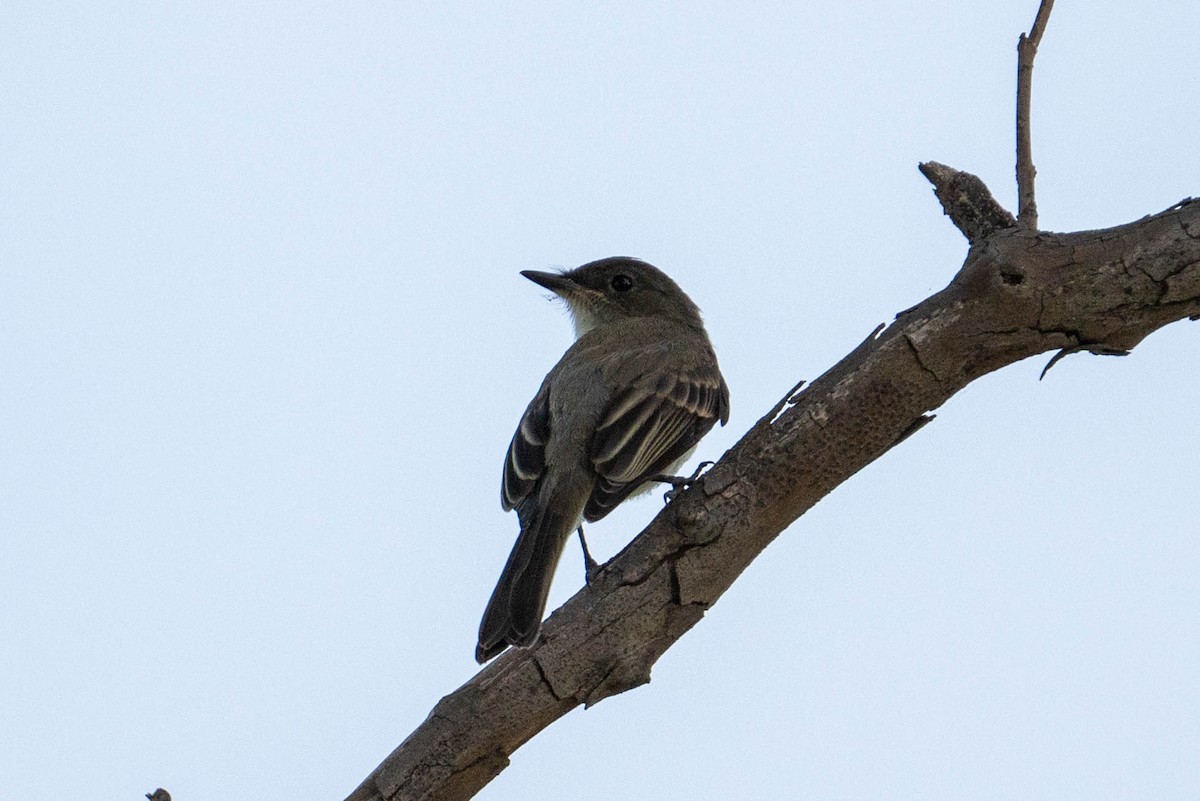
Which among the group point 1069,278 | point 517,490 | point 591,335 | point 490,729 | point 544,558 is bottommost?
point 490,729

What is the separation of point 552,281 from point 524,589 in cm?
395

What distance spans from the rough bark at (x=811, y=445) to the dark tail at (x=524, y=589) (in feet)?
0.53

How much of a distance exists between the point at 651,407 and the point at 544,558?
45.6 inches

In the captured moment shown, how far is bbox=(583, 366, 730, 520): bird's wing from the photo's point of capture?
642cm

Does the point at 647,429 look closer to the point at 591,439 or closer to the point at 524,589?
the point at 591,439

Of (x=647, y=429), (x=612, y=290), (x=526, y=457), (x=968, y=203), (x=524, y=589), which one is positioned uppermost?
(x=612, y=290)

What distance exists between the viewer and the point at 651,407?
6863mm

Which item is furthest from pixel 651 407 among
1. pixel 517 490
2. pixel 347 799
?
pixel 347 799

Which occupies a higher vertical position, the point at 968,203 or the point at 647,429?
the point at 647,429

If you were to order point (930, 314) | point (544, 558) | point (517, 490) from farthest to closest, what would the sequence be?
1. point (517, 490)
2. point (544, 558)
3. point (930, 314)

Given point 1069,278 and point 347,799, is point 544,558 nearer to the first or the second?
point 347,799

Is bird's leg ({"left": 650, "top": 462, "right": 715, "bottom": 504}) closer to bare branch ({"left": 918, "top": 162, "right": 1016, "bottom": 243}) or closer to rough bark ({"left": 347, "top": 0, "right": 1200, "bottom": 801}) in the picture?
rough bark ({"left": 347, "top": 0, "right": 1200, "bottom": 801})

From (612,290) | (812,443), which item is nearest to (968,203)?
(812,443)

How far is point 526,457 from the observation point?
6770 millimetres
